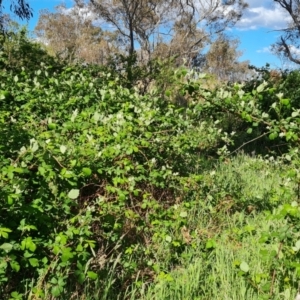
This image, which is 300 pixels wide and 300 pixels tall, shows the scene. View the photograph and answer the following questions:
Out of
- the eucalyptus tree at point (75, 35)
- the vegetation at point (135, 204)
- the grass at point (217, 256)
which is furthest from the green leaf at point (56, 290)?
the eucalyptus tree at point (75, 35)

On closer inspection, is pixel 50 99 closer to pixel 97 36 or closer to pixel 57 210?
pixel 57 210

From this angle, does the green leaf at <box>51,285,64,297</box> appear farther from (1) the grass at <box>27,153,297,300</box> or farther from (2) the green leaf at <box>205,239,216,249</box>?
(2) the green leaf at <box>205,239,216,249</box>

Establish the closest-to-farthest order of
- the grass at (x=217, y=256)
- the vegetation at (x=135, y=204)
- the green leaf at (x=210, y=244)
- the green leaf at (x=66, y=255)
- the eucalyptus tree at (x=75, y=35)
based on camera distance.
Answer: the green leaf at (x=66, y=255) → the vegetation at (x=135, y=204) → the grass at (x=217, y=256) → the green leaf at (x=210, y=244) → the eucalyptus tree at (x=75, y=35)

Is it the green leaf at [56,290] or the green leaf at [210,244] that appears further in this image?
the green leaf at [210,244]

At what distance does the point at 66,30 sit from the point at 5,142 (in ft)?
121

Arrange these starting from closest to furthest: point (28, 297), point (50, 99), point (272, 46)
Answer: point (28, 297)
point (50, 99)
point (272, 46)

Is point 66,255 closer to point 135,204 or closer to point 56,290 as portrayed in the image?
point 56,290

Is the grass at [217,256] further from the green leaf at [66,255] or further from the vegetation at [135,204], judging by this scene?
the green leaf at [66,255]

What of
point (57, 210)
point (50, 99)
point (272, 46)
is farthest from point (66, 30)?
point (57, 210)

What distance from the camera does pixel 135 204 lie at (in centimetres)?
371

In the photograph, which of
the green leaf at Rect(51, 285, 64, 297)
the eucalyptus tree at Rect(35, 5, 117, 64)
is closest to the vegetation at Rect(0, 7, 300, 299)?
the green leaf at Rect(51, 285, 64, 297)

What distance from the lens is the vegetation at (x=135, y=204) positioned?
2377 mm

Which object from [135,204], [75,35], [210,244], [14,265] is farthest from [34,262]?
[75,35]

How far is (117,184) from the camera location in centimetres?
354
